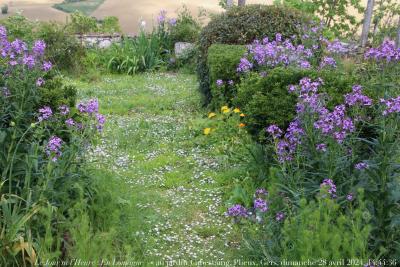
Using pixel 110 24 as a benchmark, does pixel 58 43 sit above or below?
above

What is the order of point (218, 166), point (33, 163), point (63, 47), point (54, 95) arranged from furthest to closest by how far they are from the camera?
1. point (63, 47)
2. point (218, 166)
3. point (54, 95)
4. point (33, 163)

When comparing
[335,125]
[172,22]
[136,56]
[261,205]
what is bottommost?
[136,56]

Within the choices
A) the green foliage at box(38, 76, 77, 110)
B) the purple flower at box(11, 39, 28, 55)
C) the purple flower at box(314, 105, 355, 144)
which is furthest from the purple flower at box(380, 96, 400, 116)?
the purple flower at box(11, 39, 28, 55)

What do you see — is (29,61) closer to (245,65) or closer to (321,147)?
(321,147)

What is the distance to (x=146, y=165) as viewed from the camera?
563 cm

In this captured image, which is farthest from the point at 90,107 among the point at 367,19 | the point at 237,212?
the point at 367,19

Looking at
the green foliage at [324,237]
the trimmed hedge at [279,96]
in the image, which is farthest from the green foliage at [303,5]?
the green foliage at [324,237]

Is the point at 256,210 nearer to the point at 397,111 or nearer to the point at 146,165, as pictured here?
the point at 397,111

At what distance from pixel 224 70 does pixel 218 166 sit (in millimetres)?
1806

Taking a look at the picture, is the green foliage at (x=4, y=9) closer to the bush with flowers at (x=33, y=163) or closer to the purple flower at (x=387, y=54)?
the bush with flowers at (x=33, y=163)

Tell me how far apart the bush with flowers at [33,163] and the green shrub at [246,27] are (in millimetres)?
4051

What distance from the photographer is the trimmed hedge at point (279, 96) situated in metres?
4.72

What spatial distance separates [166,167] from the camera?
563cm

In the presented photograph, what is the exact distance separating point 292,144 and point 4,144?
211 cm
